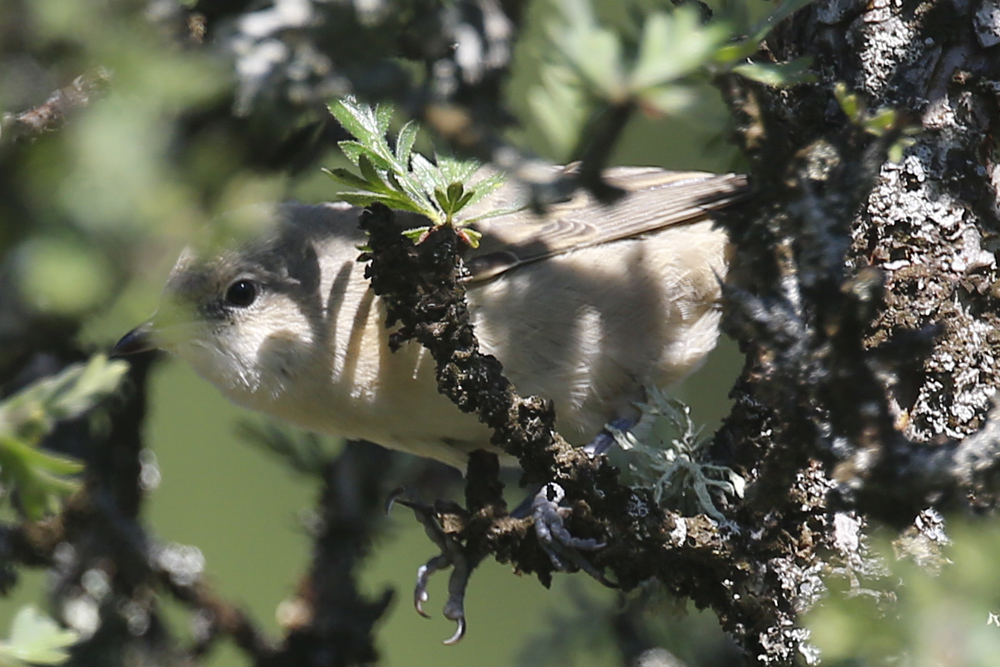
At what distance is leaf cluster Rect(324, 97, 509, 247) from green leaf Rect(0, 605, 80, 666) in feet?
2.51

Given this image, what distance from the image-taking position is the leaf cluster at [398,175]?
5.61 feet

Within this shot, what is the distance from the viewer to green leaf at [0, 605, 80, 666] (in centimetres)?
135

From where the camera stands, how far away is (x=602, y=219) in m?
3.12

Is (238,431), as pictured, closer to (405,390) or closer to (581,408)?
(405,390)

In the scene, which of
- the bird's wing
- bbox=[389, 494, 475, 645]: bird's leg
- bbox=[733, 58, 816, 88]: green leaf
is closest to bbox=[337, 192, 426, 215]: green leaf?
bbox=[733, 58, 816, 88]: green leaf

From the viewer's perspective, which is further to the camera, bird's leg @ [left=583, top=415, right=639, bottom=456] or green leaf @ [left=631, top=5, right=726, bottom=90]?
bird's leg @ [left=583, top=415, right=639, bottom=456]

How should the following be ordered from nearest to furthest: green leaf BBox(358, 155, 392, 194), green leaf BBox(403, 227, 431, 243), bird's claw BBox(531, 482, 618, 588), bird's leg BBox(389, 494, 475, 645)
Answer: green leaf BBox(358, 155, 392, 194)
green leaf BBox(403, 227, 431, 243)
bird's claw BBox(531, 482, 618, 588)
bird's leg BBox(389, 494, 475, 645)

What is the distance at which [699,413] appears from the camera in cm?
423

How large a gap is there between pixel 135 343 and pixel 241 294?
33cm

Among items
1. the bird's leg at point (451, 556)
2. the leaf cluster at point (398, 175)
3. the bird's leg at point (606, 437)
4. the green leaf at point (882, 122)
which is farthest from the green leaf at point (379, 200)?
the bird's leg at point (606, 437)

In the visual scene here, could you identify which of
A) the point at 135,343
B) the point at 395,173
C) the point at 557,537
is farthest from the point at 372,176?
the point at 135,343

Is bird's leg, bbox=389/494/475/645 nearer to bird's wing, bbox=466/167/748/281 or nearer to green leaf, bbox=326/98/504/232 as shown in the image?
bird's wing, bbox=466/167/748/281

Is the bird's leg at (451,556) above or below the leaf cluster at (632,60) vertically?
below

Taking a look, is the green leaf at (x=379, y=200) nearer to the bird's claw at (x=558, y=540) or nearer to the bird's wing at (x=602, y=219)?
the bird's claw at (x=558, y=540)
